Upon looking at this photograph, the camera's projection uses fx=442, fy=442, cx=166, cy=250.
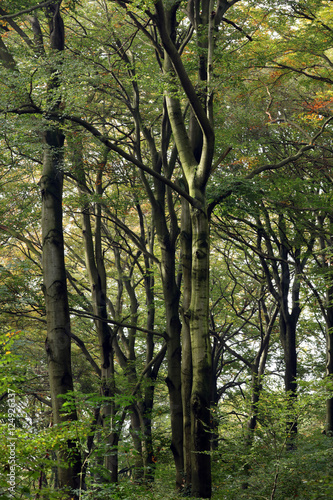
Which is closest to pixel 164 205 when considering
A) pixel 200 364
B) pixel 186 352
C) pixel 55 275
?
pixel 186 352

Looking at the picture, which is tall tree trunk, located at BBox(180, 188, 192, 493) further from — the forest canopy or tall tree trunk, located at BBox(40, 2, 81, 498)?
tall tree trunk, located at BBox(40, 2, 81, 498)

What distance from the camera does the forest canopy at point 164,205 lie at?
233 inches

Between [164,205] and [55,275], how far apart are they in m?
4.20

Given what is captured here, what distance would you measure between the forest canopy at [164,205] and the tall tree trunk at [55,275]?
0.03 meters

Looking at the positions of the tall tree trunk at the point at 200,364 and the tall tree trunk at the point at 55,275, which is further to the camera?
the tall tree trunk at the point at 55,275

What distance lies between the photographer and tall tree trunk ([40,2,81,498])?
727 cm

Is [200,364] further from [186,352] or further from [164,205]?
[164,205]

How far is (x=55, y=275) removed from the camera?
8031 mm

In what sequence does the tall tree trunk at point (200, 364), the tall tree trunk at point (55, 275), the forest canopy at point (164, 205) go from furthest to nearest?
the tall tree trunk at point (55, 275)
the tall tree trunk at point (200, 364)
the forest canopy at point (164, 205)

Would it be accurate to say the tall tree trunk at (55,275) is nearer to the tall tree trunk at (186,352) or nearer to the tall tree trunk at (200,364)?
the tall tree trunk at (200,364)

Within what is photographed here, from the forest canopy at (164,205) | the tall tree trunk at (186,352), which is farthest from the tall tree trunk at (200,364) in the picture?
the tall tree trunk at (186,352)

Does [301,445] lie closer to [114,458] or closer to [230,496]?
[230,496]

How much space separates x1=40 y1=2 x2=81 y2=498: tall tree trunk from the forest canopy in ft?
0.09

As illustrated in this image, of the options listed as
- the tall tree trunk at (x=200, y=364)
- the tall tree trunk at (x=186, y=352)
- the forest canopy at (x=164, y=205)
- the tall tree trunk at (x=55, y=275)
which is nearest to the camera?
the forest canopy at (x=164, y=205)
